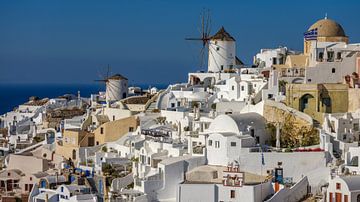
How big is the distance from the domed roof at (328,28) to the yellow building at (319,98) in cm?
992

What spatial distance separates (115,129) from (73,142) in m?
2.32

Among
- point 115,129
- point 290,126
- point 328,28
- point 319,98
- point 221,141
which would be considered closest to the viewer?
point 221,141

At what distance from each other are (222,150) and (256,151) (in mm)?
1384

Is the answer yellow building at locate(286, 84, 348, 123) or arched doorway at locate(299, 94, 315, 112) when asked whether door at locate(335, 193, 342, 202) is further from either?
arched doorway at locate(299, 94, 315, 112)

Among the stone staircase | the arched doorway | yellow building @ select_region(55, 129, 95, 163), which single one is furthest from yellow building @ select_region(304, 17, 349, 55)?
yellow building @ select_region(55, 129, 95, 163)

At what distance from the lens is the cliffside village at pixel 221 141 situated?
1156 inches

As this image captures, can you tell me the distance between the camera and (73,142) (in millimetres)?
39781

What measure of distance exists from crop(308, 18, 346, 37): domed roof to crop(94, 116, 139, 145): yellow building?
12.3m

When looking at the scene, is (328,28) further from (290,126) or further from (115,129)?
(115,129)

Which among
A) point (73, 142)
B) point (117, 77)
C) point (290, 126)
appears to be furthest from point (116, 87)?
point (290, 126)

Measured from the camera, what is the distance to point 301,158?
29.7 metres

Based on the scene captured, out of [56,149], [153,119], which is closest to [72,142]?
[56,149]

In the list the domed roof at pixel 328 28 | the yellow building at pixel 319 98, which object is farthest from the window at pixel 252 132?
the domed roof at pixel 328 28

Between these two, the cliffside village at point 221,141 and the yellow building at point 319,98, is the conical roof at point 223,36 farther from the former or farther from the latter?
the yellow building at point 319,98
